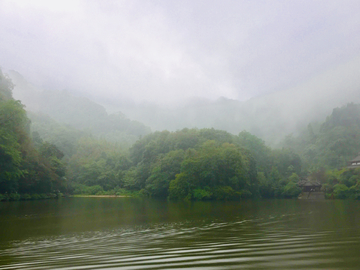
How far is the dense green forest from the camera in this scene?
1607 inches

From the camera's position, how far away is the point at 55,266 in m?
5.84

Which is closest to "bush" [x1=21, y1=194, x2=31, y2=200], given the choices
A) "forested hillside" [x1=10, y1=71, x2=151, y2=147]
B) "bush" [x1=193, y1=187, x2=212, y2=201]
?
"bush" [x1=193, y1=187, x2=212, y2=201]

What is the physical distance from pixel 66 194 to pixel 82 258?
53.9 meters

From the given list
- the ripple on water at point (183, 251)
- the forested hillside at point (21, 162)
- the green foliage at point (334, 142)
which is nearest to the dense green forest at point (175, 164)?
the forested hillside at point (21, 162)

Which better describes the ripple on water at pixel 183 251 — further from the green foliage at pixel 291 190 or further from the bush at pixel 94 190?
the bush at pixel 94 190

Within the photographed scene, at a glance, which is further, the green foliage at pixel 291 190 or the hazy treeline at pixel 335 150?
the green foliage at pixel 291 190

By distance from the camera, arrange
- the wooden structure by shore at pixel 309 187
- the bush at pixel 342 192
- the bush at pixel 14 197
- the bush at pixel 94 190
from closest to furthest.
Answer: the bush at pixel 14 197, the bush at pixel 342 192, the wooden structure by shore at pixel 309 187, the bush at pixel 94 190

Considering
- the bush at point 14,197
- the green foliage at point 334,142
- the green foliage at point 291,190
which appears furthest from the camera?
the green foliage at point 334,142


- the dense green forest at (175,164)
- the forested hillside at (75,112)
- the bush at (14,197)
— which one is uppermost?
the forested hillside at (75,112)

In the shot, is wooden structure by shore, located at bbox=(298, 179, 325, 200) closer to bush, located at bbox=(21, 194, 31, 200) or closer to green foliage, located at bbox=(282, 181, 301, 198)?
green foliage, located at bbox=(282, 181, 301, 198)

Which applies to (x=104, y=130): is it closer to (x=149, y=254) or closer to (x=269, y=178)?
(x=269, y=178)

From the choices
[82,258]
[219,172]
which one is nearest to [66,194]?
[219,172]

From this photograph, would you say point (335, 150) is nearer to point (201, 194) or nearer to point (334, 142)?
point (334, 142)

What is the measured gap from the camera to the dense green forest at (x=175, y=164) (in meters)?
40.8
